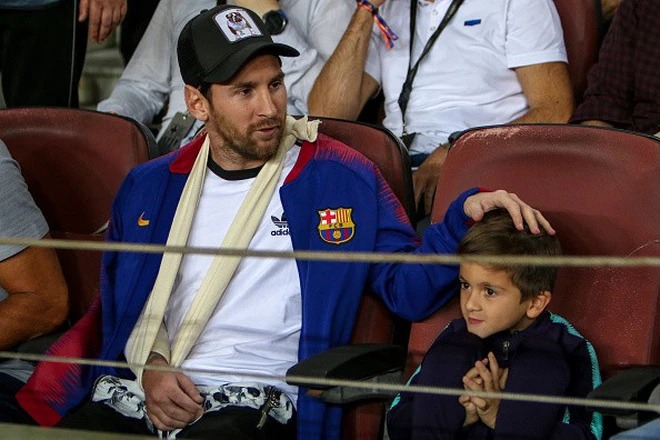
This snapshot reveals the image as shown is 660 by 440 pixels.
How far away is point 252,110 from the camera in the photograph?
2459 mm

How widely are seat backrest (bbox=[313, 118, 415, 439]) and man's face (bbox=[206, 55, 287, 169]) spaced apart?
20 cm

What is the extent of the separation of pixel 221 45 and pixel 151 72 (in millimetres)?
1198

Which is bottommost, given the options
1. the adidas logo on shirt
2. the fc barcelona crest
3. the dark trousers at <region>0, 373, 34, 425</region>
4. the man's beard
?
the dark trousers at <region>0, 373, 34, 425</region>

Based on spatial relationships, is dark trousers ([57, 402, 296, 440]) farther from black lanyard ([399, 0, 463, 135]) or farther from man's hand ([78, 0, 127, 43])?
man's hand ([78, 0, 127, 43])

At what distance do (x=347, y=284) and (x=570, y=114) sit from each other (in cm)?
102

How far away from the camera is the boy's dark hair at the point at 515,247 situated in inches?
82.7

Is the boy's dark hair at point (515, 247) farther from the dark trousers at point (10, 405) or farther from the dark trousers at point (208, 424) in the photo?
the dark trousers at point (10, 405)

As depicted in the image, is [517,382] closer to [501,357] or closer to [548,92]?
[501,357]

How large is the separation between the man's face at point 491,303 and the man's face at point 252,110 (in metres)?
0.54

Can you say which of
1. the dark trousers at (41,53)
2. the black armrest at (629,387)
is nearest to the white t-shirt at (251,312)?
the black armrest at (629,387)

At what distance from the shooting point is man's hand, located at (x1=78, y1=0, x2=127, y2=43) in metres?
3.50

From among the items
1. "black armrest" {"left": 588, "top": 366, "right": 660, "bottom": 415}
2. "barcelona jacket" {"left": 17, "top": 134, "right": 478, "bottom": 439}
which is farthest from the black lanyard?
"black armrest" {"left": 588, "top": 366, "right": 660, "bottom": 415}

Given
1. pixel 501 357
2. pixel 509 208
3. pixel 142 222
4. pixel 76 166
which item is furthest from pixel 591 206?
pixel 76 166

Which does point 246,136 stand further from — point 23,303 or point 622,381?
point 622,381
